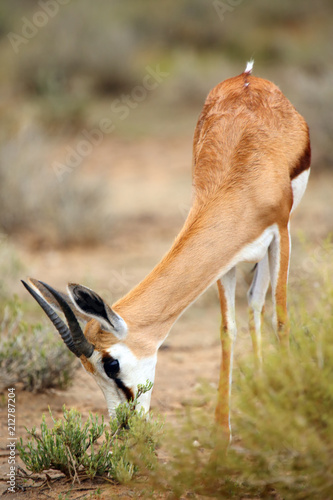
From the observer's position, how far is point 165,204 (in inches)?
454

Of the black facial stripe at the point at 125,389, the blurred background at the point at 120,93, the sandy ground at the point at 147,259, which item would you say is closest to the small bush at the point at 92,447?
the black facial stripe at the point at 125,389

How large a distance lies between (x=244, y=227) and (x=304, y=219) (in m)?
5.93

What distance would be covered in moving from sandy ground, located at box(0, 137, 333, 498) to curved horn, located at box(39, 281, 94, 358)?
84 centimetres

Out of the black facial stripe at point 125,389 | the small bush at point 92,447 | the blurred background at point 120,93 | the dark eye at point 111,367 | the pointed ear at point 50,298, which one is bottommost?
the small bush at point 92,447

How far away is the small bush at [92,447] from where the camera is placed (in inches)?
145

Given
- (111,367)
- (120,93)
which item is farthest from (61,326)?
(120,93)

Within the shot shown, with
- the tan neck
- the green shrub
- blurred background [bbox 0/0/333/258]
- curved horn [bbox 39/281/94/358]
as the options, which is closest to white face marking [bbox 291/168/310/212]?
the tan neck

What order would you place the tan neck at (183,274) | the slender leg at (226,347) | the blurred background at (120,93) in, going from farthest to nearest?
the blurred background at (120,93)
the slender leg at (226,347)
the tan neck at (183,274)

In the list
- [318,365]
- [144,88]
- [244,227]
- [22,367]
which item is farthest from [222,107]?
[144,88]

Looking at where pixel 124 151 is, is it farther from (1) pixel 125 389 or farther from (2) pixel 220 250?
(1) pixel 125 389

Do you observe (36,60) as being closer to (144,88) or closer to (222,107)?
(144,88)

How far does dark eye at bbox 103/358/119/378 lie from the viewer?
3678 mm

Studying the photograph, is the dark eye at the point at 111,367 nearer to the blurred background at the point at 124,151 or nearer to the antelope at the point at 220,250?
the antelope at the point at 220,250

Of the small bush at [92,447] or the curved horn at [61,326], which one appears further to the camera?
the small bush at [92,447]
